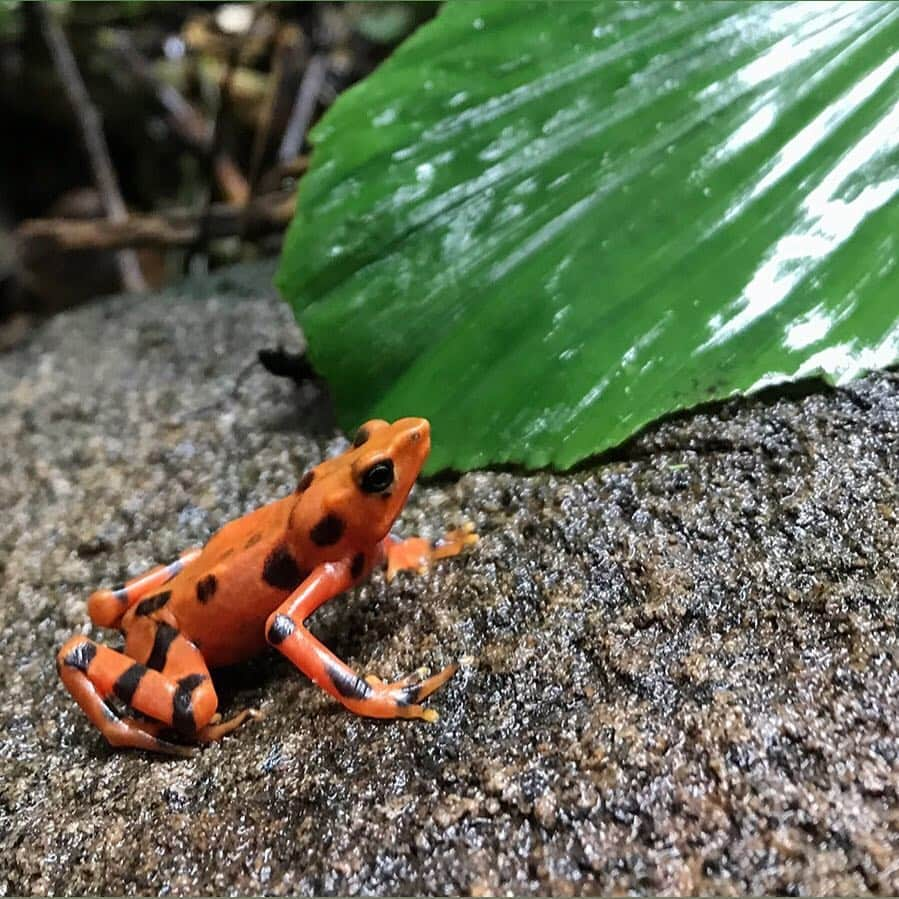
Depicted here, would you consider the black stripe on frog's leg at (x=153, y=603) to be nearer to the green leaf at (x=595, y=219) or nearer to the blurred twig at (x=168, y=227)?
the green leaf at (x=595, y=219)

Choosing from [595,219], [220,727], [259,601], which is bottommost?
[220,727]

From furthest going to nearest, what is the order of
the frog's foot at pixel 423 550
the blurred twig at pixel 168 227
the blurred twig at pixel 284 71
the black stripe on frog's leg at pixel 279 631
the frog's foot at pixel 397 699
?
1. the blurred twig at pixel 284 71
2. the blurred twig at pixel 168 227
3. the frog's foot at pixel 423 550
4. the black stripe on frog's leg at pixel 279 631
5. the frog's foot at pixel 397 699

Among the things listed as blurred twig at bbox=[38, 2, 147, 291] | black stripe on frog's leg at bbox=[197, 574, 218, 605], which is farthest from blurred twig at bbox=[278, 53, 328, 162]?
black stripe on frog's leg at bbox=[197, 574, 218, 605]

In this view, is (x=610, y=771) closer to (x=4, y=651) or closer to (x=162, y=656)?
(x=162, y=656)

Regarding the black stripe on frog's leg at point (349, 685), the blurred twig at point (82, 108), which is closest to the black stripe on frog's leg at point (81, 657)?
the black stripe on frog's leg at point (349, 685)

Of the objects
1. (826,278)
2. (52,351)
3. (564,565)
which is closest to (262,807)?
(564,565)

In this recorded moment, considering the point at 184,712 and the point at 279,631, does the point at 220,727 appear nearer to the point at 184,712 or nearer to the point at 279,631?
the point at 184,712

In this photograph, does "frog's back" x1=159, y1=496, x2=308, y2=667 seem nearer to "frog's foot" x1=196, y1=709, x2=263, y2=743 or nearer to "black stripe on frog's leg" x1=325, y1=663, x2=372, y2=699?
"frog's foot" x1=196, y1=709, x2=263, y2=743

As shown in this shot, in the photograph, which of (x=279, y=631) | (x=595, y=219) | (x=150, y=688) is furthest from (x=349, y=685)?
(x=595, y=219)
